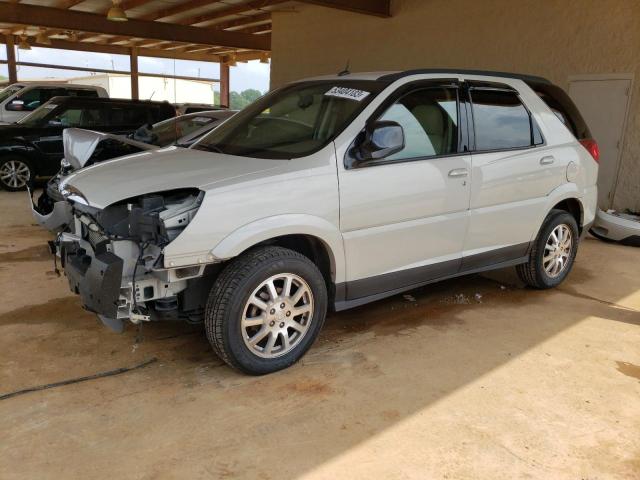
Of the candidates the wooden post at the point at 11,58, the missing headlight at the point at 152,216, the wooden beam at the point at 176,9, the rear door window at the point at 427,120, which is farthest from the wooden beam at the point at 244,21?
the missing headlight at the point at 152,216

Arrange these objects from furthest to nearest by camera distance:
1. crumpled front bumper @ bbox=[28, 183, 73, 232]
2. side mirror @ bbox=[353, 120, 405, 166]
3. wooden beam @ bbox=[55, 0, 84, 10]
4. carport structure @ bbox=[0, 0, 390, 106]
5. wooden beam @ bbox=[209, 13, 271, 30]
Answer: wooden beam @ bbox=[209, 13, 271, 30] < wooden beam @ bbox=[55, 0, 84, 10] < carport structure @ bbox=[0, 0, 390, 106] < crumpled front bumper @ bbox=[28, 183, 73, 232] < side mirror @ bbox=[353, 120, 405, 166]

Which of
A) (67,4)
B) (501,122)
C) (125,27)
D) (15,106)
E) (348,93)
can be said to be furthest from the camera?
(125,27)

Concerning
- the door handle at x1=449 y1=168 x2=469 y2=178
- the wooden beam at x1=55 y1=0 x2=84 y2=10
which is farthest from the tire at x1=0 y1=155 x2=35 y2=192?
the door handle at x1=449 y1=168 x2=469 y2=178

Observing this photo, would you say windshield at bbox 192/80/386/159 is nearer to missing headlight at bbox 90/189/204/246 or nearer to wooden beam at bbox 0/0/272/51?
missing headlight at bbox 90/189/204/246

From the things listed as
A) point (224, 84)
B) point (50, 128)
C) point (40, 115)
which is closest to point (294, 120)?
point (50, 128)

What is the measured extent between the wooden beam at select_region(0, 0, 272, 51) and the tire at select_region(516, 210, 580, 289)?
1420cm

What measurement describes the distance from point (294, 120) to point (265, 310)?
1.50 meters

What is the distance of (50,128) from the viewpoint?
9.69 metres

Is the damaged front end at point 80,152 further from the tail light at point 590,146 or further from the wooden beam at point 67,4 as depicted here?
the wooden beam at point 67,4

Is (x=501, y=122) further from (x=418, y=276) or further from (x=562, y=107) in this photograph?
(x=418, y=276)

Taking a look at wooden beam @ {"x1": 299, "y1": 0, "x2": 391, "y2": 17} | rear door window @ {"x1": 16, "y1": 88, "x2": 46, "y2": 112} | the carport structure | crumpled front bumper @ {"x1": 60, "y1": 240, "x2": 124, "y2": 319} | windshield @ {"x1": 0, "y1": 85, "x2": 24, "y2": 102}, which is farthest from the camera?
the carport structure

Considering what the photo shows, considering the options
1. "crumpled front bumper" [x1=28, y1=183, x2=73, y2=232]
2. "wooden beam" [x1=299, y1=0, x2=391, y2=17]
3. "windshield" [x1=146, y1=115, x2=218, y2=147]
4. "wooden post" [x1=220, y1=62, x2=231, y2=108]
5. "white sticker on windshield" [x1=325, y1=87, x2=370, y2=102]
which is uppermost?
"wooden beam" [x1=299, y1=0, x2=391, y2=17]

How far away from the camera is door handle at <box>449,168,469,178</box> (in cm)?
390

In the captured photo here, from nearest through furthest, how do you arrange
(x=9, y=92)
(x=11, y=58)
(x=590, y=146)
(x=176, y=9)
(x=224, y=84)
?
(x=590, y=146) → (x=9, y=92) → (x=176, y=9) → (x=11, y=58) → (x=224, y=84)
